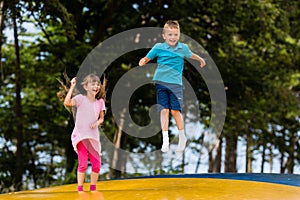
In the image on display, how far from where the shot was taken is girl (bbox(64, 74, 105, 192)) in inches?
164

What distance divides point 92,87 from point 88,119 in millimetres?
265

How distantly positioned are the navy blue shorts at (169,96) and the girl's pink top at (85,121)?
55cm

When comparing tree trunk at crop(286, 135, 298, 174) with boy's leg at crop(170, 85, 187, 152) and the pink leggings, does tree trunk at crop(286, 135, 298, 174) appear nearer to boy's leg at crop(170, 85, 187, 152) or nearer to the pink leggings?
boy's leg at crop(170, 85, 187, 152)

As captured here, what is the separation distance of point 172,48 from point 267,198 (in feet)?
4.57

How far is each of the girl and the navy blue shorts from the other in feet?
1.71

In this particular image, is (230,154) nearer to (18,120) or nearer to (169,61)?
(18,120)

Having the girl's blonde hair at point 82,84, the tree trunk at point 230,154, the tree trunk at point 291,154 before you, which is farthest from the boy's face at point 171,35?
the tree trunk at point 291,154

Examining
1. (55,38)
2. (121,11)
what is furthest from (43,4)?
(55,38)

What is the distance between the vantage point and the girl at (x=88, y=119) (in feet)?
13.6

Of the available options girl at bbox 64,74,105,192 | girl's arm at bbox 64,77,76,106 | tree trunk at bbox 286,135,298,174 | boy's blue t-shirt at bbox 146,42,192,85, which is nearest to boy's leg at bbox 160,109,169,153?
boy's blue t-shirt at bbox 146,42,192,85

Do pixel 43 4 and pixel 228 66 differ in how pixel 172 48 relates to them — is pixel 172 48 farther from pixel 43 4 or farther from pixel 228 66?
pixel 228 66

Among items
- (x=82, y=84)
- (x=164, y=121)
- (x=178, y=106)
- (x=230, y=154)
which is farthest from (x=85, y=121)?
(x=230, y=154)

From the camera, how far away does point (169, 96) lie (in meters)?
4.06

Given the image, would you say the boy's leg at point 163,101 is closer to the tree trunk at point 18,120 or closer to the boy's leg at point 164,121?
the boy's leg at point 164,121
